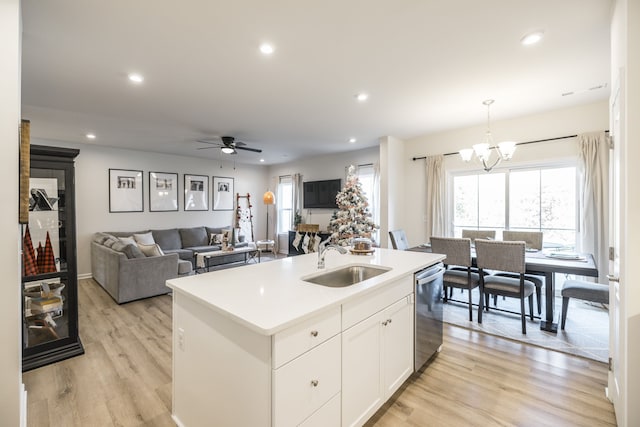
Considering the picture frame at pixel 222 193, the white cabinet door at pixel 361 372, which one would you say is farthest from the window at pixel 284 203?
the white cabinet door at pixel 361 372

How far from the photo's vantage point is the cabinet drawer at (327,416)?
139 centimetres

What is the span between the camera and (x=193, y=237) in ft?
23.0

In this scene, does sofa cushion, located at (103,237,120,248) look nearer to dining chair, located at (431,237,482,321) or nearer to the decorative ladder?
the decorative ladder

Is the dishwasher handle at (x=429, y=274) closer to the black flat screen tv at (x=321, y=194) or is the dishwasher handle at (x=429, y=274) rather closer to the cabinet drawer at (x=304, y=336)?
the cabinet drawer at (x=304, y=336)

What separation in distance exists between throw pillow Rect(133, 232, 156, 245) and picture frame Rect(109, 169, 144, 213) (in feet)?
2.46

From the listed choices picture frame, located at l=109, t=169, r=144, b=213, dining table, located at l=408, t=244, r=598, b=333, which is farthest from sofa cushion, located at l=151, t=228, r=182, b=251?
dining table, located at l=408, t=244, r=598, b=333

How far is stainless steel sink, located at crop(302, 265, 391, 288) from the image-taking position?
225 centimetres

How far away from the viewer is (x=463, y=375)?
2.38 meters

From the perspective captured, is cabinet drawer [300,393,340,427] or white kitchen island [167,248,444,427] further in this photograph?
cabinet drawer [300,393,340,427]

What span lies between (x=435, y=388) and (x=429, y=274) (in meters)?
0.87

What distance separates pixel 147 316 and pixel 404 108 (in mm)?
4402

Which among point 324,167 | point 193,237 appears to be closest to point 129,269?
point 193,237

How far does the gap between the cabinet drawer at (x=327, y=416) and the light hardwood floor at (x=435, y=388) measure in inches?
19.3

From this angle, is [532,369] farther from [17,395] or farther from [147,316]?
[147,316]
